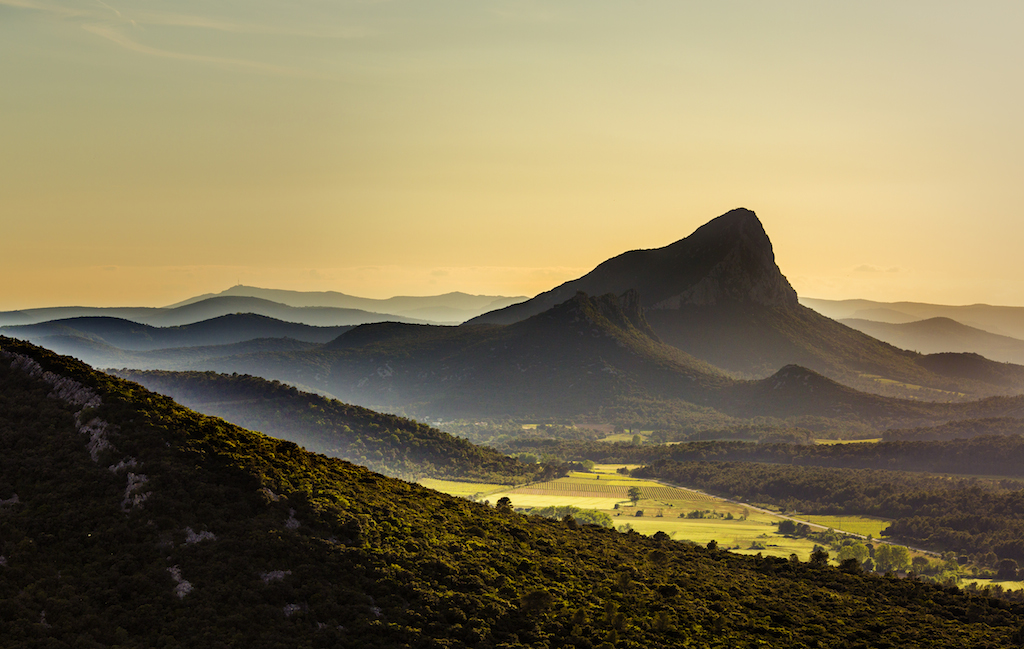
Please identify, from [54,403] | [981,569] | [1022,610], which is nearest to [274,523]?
[54,403]

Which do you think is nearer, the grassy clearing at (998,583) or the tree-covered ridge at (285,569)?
the tree-covered ridge at (285,569)

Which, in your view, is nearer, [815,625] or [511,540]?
Answer: [815,625]

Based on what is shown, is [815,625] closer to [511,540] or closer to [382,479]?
[511,540]

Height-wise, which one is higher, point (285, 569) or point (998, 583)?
point (285, 569)

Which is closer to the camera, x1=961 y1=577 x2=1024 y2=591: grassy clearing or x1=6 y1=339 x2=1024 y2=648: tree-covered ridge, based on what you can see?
x1=6 y1=339 x2=1024 y2=648: tree-covered ridge

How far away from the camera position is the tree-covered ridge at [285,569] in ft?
143

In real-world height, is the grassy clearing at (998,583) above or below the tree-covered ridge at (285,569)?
below

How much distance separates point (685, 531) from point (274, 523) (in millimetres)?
141275

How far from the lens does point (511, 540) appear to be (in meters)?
71.5

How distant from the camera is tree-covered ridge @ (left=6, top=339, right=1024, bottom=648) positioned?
4347 cm

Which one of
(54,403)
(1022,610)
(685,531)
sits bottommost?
(685,531)

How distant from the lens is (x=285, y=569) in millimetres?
48500

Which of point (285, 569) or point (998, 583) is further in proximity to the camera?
point (998, 583)

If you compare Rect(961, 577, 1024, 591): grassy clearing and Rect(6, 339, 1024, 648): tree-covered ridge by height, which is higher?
Rect(6, 339, 1024, 648): tree-covered ridge
